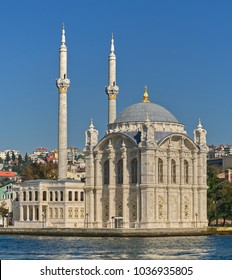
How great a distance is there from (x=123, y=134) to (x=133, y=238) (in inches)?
498

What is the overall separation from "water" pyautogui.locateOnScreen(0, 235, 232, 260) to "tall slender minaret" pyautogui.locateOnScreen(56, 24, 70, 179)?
71.9 ft

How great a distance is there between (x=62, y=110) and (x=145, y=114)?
11.7 metres

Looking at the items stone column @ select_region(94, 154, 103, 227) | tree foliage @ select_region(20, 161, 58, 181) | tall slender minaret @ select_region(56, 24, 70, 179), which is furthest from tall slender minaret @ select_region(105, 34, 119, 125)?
tree foliage @ select_region(20, 161, 58, 181)

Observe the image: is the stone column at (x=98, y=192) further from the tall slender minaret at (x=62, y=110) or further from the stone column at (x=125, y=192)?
the tall slender minaret at (x=62, y=110)

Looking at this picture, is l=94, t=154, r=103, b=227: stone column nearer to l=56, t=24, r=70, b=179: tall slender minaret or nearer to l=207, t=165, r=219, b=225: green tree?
l=56, t=24, r=70, b=179: tall slender minaret

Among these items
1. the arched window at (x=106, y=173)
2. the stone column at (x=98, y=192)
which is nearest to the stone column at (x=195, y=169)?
the arched window at (x=106, y=173)

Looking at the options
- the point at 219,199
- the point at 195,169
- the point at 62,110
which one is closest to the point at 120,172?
the point at 195,169

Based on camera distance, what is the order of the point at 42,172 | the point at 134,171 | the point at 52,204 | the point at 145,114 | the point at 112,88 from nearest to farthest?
the point at 134,171 → the point at 145,114 → the point at 52,204 → the point at 112,88 → the point at 42,172

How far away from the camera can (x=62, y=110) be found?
98812 millimetres

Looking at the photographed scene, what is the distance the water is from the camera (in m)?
56.2

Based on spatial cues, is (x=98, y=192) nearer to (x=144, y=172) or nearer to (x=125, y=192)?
(x=125, y=192)

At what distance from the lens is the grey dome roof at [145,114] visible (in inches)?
3580

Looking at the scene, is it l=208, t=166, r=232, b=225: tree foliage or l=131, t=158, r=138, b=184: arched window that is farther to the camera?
l=208, t=166, r=232, b=225: tree foliage

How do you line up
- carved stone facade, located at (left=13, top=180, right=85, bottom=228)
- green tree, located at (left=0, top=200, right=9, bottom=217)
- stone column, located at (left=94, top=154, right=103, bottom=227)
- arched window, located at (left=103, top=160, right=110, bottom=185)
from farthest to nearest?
green tree, located at (left=0, top=200, right=9, bottom=217) → carved stone facade, located at (left=13, top=180, right=85, bottom=228) → stone column, located at (left=94, top=154, right=103, bottom=227) → arched window, located at (left=103, top=160, right=110, bottom=185)
